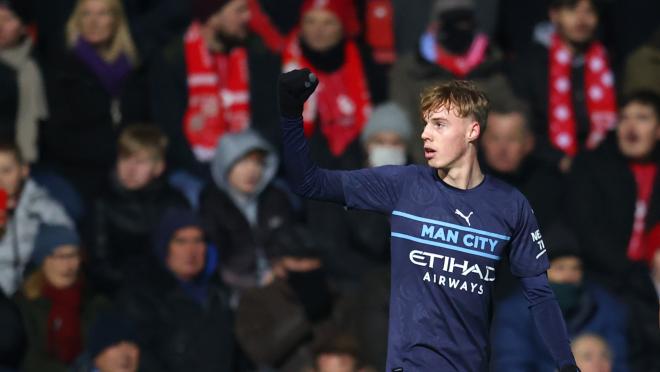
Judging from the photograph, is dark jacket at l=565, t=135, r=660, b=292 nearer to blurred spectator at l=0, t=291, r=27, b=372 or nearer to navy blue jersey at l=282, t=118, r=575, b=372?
blurred spectator at l=0, t=291, r=27, b=372

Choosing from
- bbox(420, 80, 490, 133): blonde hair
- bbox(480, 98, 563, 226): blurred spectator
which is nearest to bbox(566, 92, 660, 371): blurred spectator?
bbox(480, 98, 563, 226): blurred spectator

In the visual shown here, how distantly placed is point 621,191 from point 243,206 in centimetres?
255

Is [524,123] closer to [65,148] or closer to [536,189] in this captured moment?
[536,189]

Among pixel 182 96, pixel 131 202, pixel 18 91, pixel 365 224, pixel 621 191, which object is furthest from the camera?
pixel 182 96

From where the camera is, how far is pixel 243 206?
10.6m

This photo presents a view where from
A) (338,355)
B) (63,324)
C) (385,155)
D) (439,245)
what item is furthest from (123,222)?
(439,245)

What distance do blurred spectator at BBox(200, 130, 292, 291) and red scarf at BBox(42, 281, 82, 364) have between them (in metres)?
1.02

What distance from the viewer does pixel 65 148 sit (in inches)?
432

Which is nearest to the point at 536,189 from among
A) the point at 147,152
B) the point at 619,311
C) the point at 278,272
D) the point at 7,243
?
the point at 619,311

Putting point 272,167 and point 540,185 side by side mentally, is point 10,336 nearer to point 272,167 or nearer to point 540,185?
point 272,167

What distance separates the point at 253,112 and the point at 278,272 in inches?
68.4

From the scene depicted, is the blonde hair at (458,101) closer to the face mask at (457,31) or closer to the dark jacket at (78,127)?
the dark jacket at (78,127)

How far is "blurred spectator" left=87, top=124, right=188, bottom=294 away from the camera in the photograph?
1049 cm

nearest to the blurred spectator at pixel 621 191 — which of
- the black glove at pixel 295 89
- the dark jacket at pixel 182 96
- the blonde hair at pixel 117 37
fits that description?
the dark jacket at pixel 182 96
